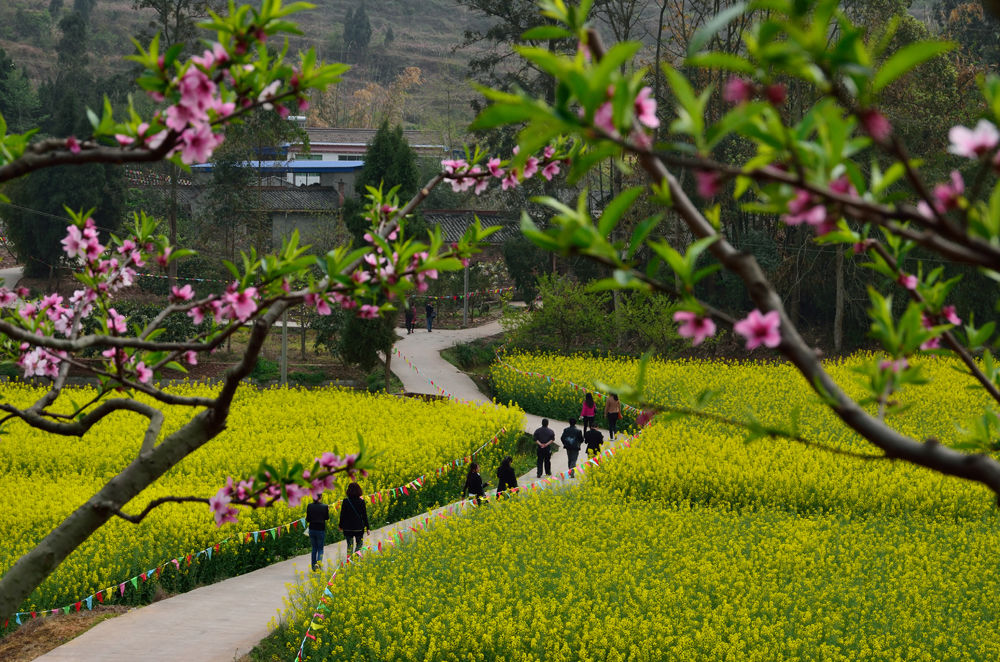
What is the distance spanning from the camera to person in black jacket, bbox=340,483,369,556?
13.6 metres

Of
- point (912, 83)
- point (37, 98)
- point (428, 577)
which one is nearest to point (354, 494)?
point (428, 577)

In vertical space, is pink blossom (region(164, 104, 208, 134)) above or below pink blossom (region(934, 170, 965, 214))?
above

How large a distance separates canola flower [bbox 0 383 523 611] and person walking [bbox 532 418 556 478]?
1.29 m

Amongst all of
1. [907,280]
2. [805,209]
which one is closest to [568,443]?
[907,280]

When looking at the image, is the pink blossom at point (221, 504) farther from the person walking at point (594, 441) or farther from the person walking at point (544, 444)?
the person walking at point (594, 441)

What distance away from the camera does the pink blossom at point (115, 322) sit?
625 cm

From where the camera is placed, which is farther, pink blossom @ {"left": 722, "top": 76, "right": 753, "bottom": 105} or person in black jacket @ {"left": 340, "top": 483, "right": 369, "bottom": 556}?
person in black jacket @ {"left": 340, "top": 483, "right": 369, "bottom": 556}

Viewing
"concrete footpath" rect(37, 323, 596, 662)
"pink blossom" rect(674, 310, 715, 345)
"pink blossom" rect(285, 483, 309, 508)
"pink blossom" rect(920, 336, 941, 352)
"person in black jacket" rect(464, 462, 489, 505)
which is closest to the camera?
"pink blossom" rect(674, 310, 715, 345)

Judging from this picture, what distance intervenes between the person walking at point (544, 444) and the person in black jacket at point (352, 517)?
19.0ft

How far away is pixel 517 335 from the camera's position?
3291 centimetres

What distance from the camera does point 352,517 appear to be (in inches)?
538

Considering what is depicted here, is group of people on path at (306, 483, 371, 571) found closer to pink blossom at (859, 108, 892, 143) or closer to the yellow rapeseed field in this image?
the yellow rapeseed field

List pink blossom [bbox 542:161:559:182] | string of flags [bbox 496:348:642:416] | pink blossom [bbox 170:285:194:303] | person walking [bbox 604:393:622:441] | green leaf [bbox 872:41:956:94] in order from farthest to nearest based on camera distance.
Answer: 1. string of flags [bbox 496:348:642:416]
2. person walking [bbox 604:393:622:441]
3. pink blossom [bbox 170:285:194:303]
4. pink blossom [bbox 542:161:559:182]
5. green leaf [bbox 872:41:956:94]

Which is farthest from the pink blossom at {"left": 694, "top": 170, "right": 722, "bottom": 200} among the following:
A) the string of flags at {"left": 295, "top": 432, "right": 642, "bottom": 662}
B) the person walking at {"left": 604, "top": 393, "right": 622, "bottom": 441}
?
the person walking at {"left": 604, "top": 393, "right": 622, "bottom": 441}
